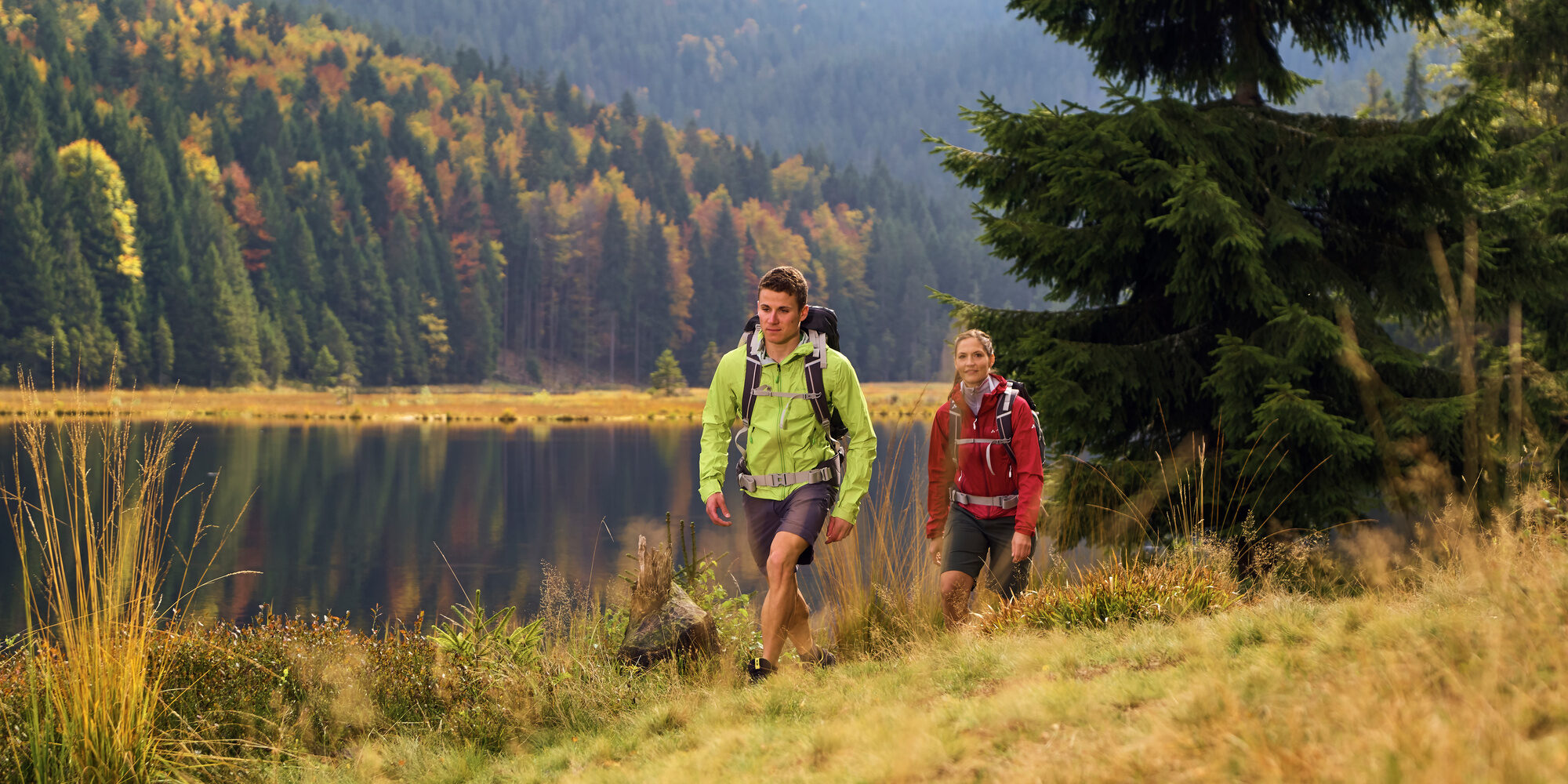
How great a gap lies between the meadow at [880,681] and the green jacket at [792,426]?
91 cm

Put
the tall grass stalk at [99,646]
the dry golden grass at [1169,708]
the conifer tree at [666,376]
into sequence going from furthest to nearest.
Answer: the conifer tree at [666,376] → the tall grass stalk at [99,646] → the dry golden grass at [1169,708]

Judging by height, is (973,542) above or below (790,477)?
below

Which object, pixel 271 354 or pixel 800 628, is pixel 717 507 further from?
pixel 271 354

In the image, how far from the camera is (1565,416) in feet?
26.6

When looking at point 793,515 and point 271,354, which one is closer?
point 793,515

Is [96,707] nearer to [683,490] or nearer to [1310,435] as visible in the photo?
[1310,435]

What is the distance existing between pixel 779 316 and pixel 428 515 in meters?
20.1

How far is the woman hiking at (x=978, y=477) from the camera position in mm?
5734

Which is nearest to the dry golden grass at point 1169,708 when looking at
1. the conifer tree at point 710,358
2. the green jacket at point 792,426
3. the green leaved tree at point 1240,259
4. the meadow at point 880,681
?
the meadow at point 880,681

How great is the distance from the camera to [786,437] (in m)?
5.29

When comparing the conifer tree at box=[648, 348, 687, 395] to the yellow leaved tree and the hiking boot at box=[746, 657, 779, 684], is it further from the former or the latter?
the hiking boot at box=[746, 657, 779, 684]

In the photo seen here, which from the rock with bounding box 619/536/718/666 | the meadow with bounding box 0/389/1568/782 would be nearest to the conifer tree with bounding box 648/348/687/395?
the meadow with bounding box 0/389/1568/782

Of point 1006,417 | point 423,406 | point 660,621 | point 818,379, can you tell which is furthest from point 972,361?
point 423,406

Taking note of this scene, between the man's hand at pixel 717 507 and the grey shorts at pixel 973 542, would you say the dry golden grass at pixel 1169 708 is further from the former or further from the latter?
the man's hand at pixel 717 507
